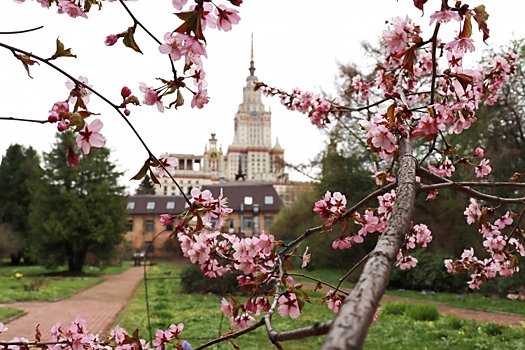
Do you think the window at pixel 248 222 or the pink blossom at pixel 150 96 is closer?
the pink blossom at pixel 150 96

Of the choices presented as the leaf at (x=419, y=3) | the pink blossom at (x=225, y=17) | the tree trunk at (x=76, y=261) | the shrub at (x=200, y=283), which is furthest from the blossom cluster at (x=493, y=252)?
the tree trunk at (x=76, y=261)

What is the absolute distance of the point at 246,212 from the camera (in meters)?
38.4

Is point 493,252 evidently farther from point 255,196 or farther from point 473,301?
point 255,196

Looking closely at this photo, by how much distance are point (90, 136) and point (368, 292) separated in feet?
2.65

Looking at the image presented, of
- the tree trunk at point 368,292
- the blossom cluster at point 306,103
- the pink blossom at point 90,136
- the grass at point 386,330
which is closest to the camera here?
the tree trunk at point 368,292

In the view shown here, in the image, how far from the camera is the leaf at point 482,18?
118cm

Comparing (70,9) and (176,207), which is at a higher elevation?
(176,207)

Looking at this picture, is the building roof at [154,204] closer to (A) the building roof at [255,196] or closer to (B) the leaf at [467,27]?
(A) the building roof at [255,196]

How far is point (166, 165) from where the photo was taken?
4.92ft

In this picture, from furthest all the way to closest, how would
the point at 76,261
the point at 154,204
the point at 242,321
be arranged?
the point at 154,204
the point at 76,261
the point at 242,321

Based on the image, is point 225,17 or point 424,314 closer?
point 225,17

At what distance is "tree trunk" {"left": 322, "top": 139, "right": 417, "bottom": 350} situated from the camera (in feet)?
1.73

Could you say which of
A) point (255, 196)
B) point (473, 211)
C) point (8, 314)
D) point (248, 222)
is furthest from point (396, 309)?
point (255, 196)

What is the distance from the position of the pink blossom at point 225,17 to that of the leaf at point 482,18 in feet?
1.94
